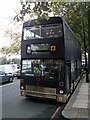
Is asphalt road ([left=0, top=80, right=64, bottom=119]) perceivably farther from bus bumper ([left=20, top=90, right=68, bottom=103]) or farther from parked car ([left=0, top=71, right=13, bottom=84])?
parked car ([left=0, top=71, right=13, bottom=84])

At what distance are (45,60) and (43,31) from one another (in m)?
1.49

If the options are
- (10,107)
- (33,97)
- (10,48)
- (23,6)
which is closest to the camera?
(23,6)

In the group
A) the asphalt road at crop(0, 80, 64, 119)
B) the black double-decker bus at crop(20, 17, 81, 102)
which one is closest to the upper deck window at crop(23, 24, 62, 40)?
the black double-decker bus at crop(20, 17, 81, 102)

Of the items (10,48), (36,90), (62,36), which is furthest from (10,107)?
(10,48)

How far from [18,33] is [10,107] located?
76.7 feet

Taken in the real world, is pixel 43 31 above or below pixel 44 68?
above

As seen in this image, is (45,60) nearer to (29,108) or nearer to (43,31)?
(43,31)

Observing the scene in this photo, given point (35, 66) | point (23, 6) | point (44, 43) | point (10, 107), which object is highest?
point (23, 6)

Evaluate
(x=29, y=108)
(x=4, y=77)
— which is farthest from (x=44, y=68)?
(x=4, y=77)

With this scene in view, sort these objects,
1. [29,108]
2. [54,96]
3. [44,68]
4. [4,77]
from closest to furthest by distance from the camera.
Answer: [29,108] < [54,96] < [44,68] < [4,77]

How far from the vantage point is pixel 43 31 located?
13.5 metres

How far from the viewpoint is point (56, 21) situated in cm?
1312

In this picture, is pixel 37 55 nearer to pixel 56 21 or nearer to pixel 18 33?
pixel 56 21

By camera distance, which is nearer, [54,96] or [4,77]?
[54,96]
